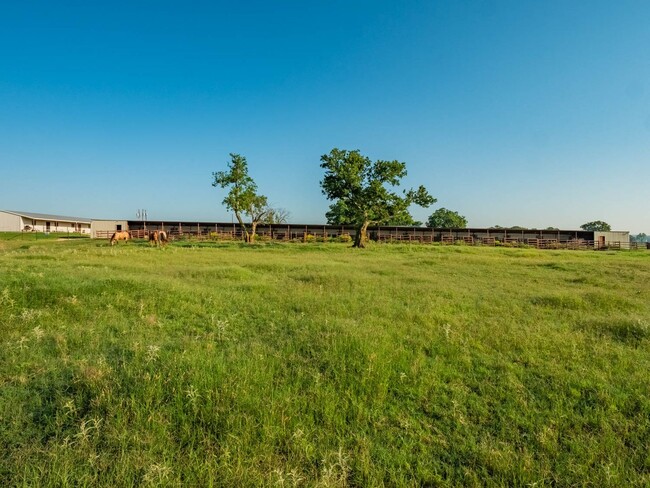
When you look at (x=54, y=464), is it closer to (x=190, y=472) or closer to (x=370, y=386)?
(x=190, y=472)

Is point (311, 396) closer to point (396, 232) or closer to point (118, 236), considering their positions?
point (118, 236)

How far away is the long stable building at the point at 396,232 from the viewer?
5994cm

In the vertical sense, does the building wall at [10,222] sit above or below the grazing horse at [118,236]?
above

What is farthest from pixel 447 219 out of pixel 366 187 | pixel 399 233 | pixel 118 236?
pixel 118 236

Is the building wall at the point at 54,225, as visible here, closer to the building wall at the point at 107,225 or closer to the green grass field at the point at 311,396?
the building wall at the point at 107,225

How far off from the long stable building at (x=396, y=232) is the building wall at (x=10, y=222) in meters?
19.0

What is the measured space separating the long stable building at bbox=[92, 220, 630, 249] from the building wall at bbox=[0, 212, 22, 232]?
1904 cm

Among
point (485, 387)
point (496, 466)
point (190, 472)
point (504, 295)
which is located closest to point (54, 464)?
point (190, 472)

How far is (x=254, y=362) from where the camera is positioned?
5.01m

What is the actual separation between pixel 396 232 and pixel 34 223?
249 feet

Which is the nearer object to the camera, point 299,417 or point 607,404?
point 299,417

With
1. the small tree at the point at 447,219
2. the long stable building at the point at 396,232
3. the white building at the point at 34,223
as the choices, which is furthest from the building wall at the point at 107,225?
the small tree at the point at 447,219

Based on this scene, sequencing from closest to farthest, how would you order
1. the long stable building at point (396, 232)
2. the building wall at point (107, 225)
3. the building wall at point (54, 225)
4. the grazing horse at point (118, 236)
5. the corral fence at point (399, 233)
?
the grazing horse at point (118, 236)
the corral fence at point (399, 233)
the long stable building at point (396, 232)
the building wall at point (107, 225)
the building wall at point (54, 225)

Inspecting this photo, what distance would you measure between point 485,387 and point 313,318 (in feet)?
12.2
